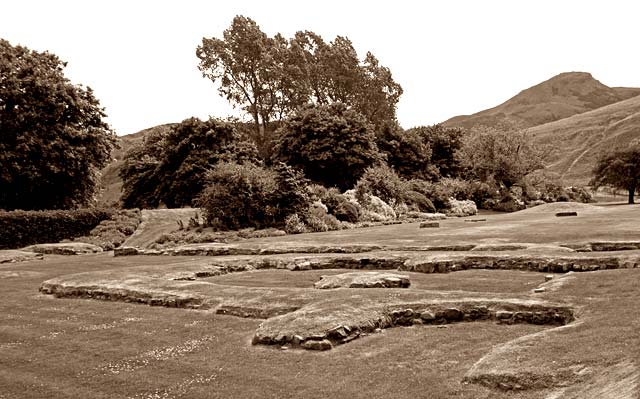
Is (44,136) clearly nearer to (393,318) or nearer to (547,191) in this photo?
(393,318)

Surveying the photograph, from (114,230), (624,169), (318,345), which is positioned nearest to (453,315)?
(318,345)

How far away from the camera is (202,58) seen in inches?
2562

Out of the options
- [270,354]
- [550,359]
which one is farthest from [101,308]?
[550,359]

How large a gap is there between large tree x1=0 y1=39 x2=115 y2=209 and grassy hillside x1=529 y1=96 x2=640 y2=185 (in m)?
85.5

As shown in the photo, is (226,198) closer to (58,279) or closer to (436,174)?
(58,279)

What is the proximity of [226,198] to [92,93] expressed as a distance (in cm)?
2071

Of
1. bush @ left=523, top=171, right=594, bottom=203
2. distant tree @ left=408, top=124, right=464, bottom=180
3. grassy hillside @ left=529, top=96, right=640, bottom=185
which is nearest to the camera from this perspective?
bush @ left=523, top=171, right=594, bottom=203

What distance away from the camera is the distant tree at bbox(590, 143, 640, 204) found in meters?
57.9

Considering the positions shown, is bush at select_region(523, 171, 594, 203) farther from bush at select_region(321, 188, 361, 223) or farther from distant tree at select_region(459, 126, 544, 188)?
bush at select_region(321, 188, 361, 223)

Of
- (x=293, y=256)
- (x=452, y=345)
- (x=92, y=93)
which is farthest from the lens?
(x=92, y=93)

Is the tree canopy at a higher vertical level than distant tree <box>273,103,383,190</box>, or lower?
higher

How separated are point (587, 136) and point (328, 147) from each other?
11189cm

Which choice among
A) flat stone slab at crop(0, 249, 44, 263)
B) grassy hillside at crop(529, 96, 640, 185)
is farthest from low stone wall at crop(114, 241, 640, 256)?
grassy hillside at crop(529, 96, 640, 185)

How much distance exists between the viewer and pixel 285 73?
66562 millimetres
